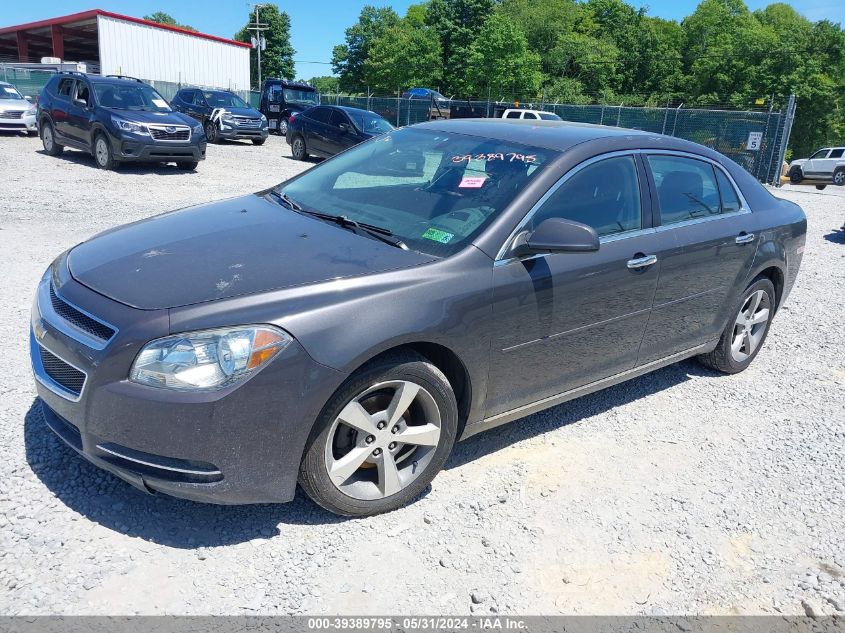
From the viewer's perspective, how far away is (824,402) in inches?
186

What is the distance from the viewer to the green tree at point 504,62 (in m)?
57.1

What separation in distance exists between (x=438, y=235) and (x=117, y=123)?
11.9m

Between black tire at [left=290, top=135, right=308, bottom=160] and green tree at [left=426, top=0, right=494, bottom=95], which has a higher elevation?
green tree at [left=426, top=0, right=494, bottom=95]

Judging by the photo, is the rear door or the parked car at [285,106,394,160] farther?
the parked car at [285,106,394,160]

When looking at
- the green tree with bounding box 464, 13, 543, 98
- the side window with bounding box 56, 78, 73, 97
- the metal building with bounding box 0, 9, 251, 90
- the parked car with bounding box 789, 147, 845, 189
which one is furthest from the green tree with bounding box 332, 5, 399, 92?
the side window with bounding box 56, 78, 73, 97

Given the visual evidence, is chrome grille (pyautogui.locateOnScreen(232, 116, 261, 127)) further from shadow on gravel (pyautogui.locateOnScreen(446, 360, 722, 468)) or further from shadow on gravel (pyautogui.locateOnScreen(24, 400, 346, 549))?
shadow on gravel (pyautogui.locateOnScreen(24, 400, 346, 549))

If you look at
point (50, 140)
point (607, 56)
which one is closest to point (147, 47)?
point (50, 140)

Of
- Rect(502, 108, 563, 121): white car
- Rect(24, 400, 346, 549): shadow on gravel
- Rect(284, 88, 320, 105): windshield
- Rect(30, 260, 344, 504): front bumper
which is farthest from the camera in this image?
Rect(284, 88, 320, 105): windshield

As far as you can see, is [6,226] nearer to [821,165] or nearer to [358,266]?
[358,266]

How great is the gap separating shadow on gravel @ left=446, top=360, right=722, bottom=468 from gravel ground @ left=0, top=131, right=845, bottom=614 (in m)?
0.02

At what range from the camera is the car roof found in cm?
378

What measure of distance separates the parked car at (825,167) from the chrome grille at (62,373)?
93.1ft

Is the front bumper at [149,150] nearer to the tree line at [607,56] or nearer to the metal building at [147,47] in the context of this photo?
the metal building at [147,47]

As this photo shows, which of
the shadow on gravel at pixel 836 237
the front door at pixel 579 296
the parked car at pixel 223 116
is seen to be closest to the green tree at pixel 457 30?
the parked car at pixel 223 116
